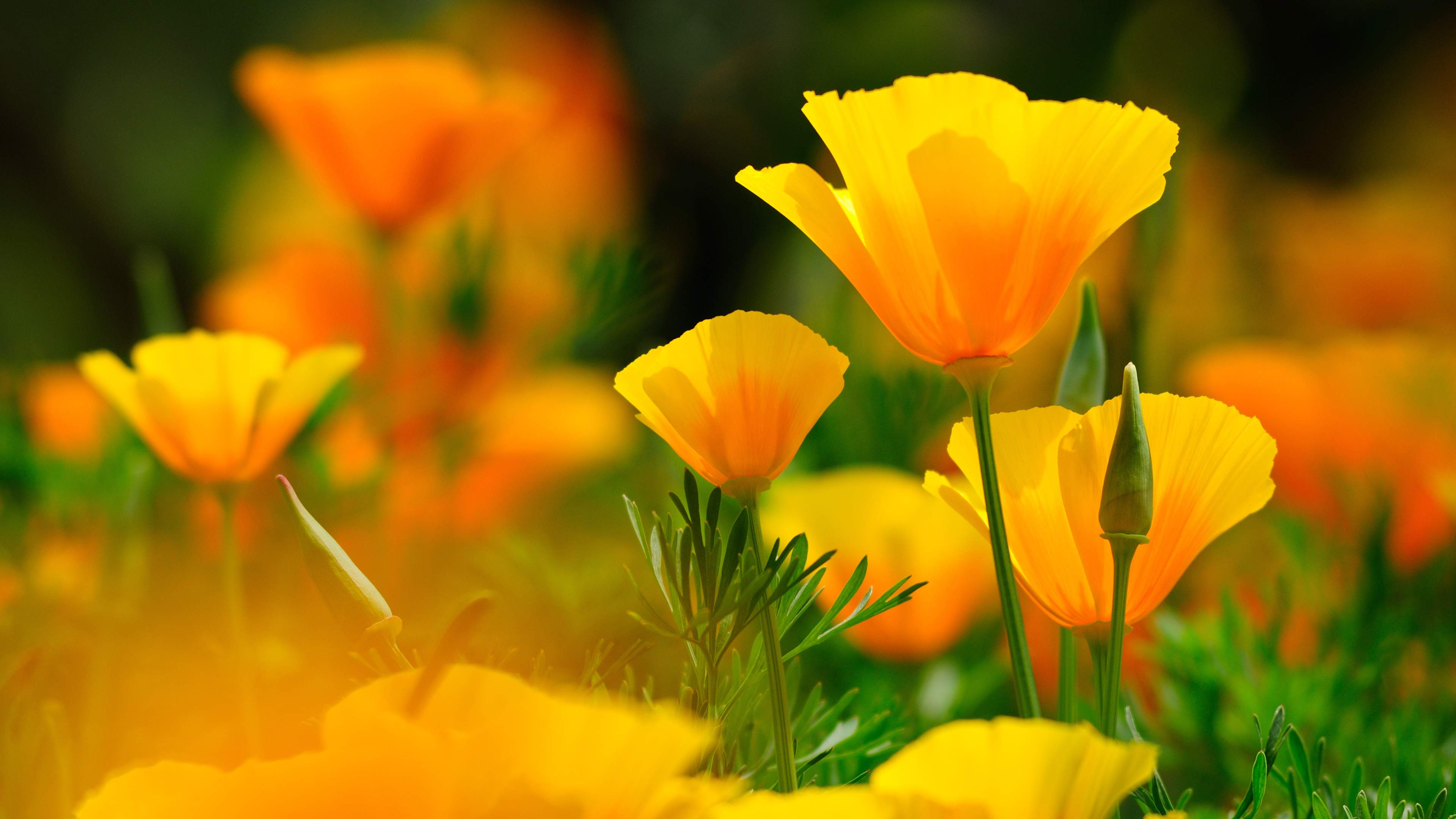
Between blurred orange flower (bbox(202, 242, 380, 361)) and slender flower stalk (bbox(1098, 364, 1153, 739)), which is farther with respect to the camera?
blurred orange flower (bbox(202, 242, 380, 361))

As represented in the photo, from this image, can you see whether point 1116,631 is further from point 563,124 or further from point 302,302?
point 563,124

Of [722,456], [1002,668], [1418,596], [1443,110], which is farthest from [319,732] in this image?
[1443,110]

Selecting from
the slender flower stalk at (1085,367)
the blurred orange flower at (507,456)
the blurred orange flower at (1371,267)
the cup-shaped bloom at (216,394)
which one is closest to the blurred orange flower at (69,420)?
the blurred orange flower at (507,456)

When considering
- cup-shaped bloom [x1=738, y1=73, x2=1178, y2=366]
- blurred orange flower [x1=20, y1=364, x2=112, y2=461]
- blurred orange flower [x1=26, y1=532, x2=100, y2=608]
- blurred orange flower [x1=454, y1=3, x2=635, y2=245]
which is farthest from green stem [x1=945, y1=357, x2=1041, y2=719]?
blurred orange flower [x1=454, y1=3, x2=635, y2=245]

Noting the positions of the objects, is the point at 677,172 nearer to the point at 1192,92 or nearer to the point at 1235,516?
the point at 1192,92

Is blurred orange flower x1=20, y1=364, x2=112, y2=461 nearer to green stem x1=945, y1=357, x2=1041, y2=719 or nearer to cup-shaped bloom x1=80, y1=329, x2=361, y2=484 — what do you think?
cup-shaped bloom x1=80, y1=329, x2=361, y2=484

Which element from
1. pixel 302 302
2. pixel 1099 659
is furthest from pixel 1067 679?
pixel 302 302

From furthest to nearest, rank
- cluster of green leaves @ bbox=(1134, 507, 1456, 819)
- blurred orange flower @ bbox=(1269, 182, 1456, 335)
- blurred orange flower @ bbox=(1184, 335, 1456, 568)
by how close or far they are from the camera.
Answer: blurred orange flower @ bbox=(1269, 182, 1456, 335) < blurred orange flower @ bbox=(1184, 335, 1456, 568) < cluster of green leaves @ bbox=(1134, 507, 1456, 819)
